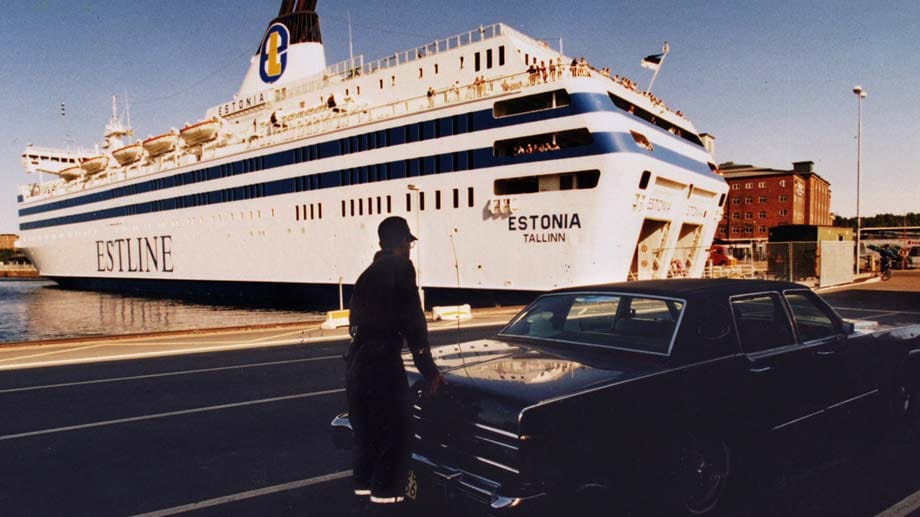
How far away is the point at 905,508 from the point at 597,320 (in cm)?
235

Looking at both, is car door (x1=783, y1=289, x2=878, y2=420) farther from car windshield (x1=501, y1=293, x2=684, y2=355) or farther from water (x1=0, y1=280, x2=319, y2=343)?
water (x1=0, y1=280, x2=319, y2=343)

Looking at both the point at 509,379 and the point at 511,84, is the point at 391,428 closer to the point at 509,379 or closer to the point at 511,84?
the point at 509,379

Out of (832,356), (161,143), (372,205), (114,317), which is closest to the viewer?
(832,356)

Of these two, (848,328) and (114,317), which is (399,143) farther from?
(848,328)

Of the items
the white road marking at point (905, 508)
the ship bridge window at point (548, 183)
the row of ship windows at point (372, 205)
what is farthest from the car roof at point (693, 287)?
the row of ship windows at point (372, 205)

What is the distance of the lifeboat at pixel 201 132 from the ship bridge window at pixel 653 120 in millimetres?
28223

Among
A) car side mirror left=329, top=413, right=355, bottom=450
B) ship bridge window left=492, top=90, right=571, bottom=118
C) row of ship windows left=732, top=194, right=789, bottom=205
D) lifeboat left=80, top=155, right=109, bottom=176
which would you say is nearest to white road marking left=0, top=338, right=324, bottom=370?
car side mirror left=329, top=413, right=355, bottom=450

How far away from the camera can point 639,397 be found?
119 inches

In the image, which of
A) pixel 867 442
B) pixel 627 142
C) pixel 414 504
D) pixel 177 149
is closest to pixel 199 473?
pixel 414 504

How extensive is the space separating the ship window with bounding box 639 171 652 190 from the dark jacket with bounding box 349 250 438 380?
19.7 m

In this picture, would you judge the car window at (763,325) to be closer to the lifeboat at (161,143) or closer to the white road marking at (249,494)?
the white road marking at (249,494)

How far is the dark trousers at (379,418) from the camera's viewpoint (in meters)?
2.90

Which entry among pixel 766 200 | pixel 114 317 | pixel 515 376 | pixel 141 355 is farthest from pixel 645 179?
pixel 766 200

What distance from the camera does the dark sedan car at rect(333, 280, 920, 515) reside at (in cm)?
273
